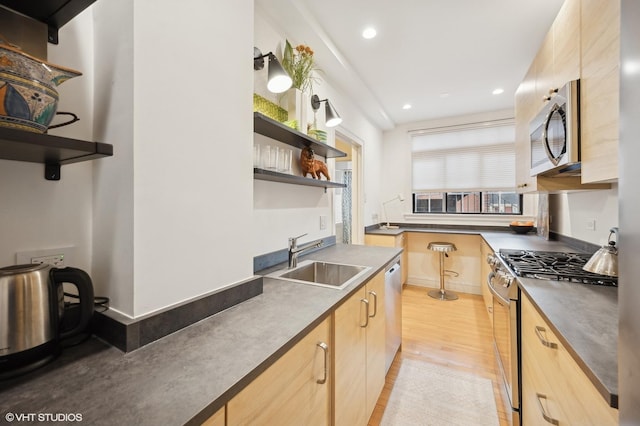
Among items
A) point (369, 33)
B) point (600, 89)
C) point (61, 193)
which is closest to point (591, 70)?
point (600, 89)

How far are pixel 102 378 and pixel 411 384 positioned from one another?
194 cm

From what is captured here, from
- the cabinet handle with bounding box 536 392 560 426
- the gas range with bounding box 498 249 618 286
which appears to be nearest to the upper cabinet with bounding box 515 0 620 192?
the gas range with bounding box 498 249 618 286

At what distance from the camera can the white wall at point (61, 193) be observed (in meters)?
0.73

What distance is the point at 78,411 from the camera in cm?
50

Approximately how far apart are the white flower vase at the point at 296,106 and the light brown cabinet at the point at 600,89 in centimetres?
151

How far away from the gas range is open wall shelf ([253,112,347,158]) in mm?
1531

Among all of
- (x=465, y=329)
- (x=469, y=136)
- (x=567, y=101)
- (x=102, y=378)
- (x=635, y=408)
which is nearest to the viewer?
(x=635, y=408)

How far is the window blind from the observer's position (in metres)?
3.78

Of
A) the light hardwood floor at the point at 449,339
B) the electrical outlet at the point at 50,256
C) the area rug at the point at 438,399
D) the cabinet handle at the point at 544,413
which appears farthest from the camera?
the light hardwood floor at the point at 449,339

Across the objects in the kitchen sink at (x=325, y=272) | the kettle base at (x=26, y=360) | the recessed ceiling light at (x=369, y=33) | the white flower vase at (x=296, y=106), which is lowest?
the kitchen sink at (x=325, y=272)

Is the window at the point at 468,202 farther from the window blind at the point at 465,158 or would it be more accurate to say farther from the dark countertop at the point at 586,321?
the dark countertop at the point at 586,321

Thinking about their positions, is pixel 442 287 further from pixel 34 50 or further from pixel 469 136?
pixel 34 50

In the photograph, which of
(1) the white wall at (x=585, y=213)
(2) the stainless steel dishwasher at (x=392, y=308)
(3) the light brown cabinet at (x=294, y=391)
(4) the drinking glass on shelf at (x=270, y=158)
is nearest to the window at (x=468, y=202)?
(1) the white wall at (x=585, y=213)

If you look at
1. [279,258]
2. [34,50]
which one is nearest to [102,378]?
[34,50]
